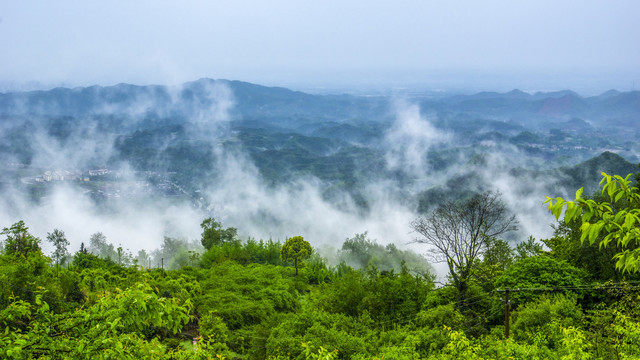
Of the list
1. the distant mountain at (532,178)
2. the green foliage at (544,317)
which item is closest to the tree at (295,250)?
the green foliage at (544,317)

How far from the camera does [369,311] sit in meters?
22.8

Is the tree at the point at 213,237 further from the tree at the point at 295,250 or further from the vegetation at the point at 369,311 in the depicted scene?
the vegetation at the point at 369,311

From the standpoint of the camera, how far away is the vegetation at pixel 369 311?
5223 millimetres

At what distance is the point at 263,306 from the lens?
2800 centimetres

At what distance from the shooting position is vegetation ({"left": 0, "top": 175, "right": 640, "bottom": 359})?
5223 mm

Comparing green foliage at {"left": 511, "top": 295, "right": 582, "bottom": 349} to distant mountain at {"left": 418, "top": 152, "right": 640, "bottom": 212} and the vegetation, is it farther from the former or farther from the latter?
distant mountain at {"left": 418, "top": 152, "right": 640, "bottom": 212}

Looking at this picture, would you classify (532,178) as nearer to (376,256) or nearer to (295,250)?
(376,256)

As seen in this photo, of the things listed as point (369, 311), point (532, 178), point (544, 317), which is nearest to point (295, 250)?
point (369, 311)

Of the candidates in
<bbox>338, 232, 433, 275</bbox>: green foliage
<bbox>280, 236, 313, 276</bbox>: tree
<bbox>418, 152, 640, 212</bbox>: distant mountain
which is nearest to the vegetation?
<bbox>280, 236, 313, 276</bbox>: tree

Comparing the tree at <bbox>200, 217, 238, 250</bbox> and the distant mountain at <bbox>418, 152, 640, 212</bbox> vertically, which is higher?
the tree at <bbox>200, 217, 238, 250</bbox>

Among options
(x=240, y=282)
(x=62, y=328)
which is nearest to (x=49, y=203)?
(x=240, y=282)

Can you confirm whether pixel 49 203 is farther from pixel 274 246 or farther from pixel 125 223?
pixel 274 246

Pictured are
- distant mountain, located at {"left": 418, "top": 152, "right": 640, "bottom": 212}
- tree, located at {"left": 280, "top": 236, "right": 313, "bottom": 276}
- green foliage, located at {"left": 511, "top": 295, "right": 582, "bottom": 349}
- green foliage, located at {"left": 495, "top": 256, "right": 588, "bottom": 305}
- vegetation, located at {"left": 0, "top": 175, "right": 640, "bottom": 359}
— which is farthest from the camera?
distant mountain, located at {"left": 418, "top": 152, "right": 640, "bottom": 212}

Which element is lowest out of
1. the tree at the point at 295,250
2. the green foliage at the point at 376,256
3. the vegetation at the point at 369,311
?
the green foliage at the point at 376,256
